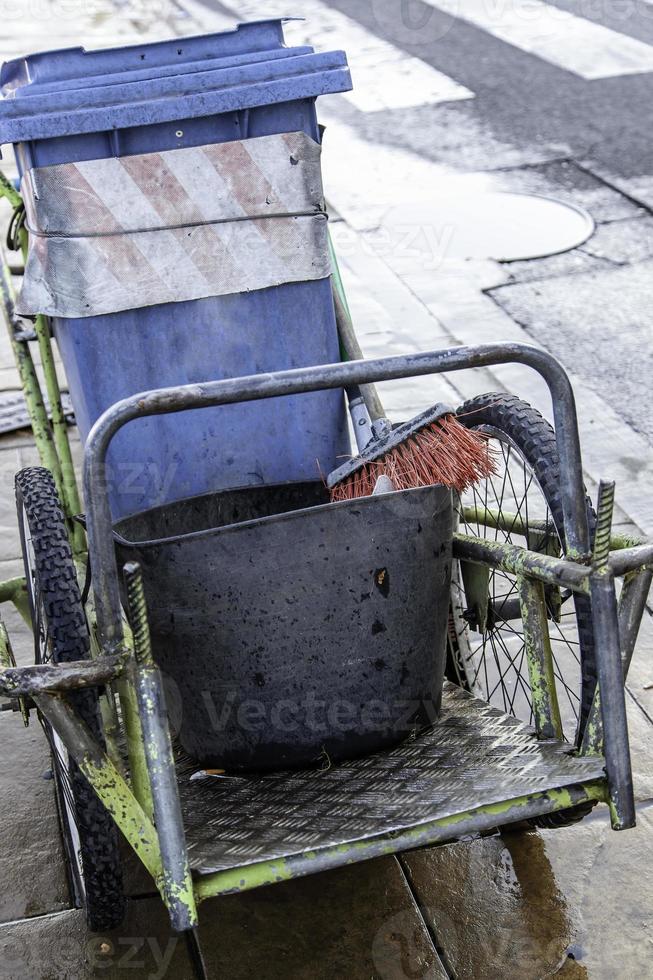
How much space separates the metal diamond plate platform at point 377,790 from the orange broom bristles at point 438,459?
1.86 feet

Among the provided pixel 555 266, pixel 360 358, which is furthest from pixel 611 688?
pixel 555 266

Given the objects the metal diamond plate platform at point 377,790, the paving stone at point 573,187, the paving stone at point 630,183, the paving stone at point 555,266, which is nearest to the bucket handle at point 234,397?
the metal diamond plate platform at point 377,790

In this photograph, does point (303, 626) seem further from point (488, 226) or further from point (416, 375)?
point (488, 226)

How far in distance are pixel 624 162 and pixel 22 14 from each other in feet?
29.2

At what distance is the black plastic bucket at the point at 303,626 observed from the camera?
7.90ft

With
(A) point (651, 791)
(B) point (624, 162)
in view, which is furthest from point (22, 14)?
(A) point (651, 791)

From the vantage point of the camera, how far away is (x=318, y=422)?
126 inches

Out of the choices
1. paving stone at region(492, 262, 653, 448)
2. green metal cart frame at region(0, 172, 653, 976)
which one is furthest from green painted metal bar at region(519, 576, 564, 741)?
paving stone at region(492, 262, 653, 448)

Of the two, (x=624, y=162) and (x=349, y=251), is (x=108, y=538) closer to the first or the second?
(x=349, y=251)

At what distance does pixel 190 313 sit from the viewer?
120 inches

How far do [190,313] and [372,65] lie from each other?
8214mm

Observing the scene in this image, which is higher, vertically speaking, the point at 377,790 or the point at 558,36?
the point at 558,36

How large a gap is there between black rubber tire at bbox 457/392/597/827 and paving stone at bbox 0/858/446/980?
0.42 m

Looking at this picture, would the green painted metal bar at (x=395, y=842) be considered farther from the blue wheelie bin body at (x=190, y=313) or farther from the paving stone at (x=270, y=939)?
the blue wheelie bin body at (x=190, y=313)
